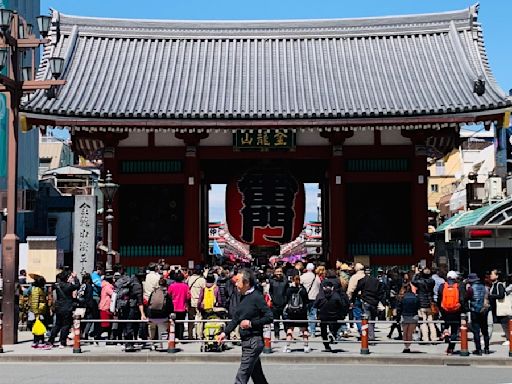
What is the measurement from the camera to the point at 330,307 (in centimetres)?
1566

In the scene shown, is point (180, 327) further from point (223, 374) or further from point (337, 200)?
point (337, 200)

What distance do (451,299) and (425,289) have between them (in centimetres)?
166

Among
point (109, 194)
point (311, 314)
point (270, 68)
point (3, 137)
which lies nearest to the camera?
point (311, 314)

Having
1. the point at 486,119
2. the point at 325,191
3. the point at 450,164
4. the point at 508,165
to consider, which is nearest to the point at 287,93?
the point at 325,191

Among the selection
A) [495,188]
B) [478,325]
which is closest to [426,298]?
[478,325]

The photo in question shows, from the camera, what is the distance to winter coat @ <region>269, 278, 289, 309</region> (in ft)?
54.6

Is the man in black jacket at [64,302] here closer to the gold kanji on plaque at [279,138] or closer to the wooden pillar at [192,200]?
the wooden pillar at [192,200]

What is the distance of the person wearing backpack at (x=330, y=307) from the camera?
15.7 meters

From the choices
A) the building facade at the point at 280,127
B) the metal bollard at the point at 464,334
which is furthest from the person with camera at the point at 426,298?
the building facade at the point at 280,127

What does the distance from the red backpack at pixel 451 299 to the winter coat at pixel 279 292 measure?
11.5 ft

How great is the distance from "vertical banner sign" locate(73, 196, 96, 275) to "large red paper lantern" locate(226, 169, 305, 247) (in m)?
5.88

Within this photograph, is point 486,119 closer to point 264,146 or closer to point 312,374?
point 264,146

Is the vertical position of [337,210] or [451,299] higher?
[337,210]

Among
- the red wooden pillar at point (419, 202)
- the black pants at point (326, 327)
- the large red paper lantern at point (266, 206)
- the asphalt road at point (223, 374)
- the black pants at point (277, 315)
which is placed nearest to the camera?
the asphalt road at point (223, 374)
